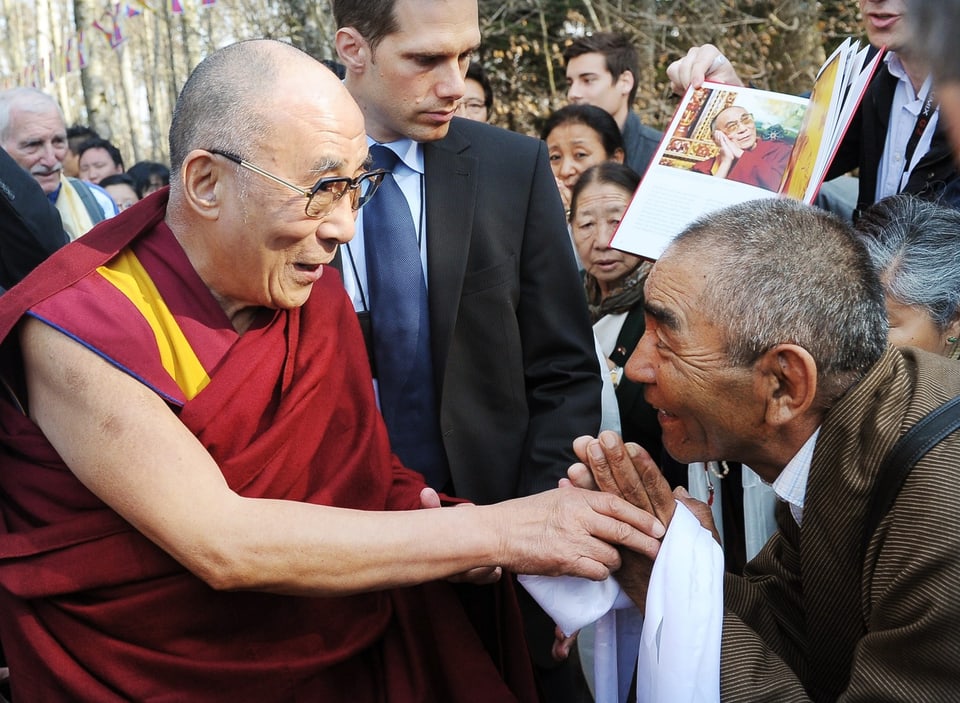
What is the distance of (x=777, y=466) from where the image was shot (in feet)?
7.68

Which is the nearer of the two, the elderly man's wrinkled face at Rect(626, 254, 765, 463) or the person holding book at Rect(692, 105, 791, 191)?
the elderly man's wrinkled face at Rect(626, 254, 765, 463)

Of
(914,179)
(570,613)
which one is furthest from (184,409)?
(914,179)

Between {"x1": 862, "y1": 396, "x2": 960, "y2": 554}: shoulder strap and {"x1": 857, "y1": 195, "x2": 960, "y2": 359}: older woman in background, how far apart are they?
1.13 metres

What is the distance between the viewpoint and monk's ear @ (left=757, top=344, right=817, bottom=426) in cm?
210

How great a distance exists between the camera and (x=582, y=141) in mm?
5680

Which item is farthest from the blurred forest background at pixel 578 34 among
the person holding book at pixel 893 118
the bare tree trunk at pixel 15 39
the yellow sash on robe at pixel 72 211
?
the bare tree trunk at pixel 15 39

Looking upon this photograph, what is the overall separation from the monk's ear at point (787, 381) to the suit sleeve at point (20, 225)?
3.65 m

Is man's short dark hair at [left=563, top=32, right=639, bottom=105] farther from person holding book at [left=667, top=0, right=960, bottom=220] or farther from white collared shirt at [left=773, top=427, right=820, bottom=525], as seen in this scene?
white collared shirt at [left=773, top=427, right=820, bottom=525]

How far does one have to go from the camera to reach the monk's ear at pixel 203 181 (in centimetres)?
221

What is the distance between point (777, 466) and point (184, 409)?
1330mm

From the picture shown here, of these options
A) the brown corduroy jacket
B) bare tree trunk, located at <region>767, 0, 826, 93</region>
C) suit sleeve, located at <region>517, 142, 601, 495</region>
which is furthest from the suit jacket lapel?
bare tree trunk, located at <region>767, 0, 826, 93</region>

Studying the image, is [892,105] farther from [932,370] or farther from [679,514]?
[679,514]

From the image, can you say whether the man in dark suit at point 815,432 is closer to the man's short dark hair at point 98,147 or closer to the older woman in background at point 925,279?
the older woman in background at point 925,279

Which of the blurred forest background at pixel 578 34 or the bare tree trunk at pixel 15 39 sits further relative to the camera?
the bare tree trunk at pixel 15 39
